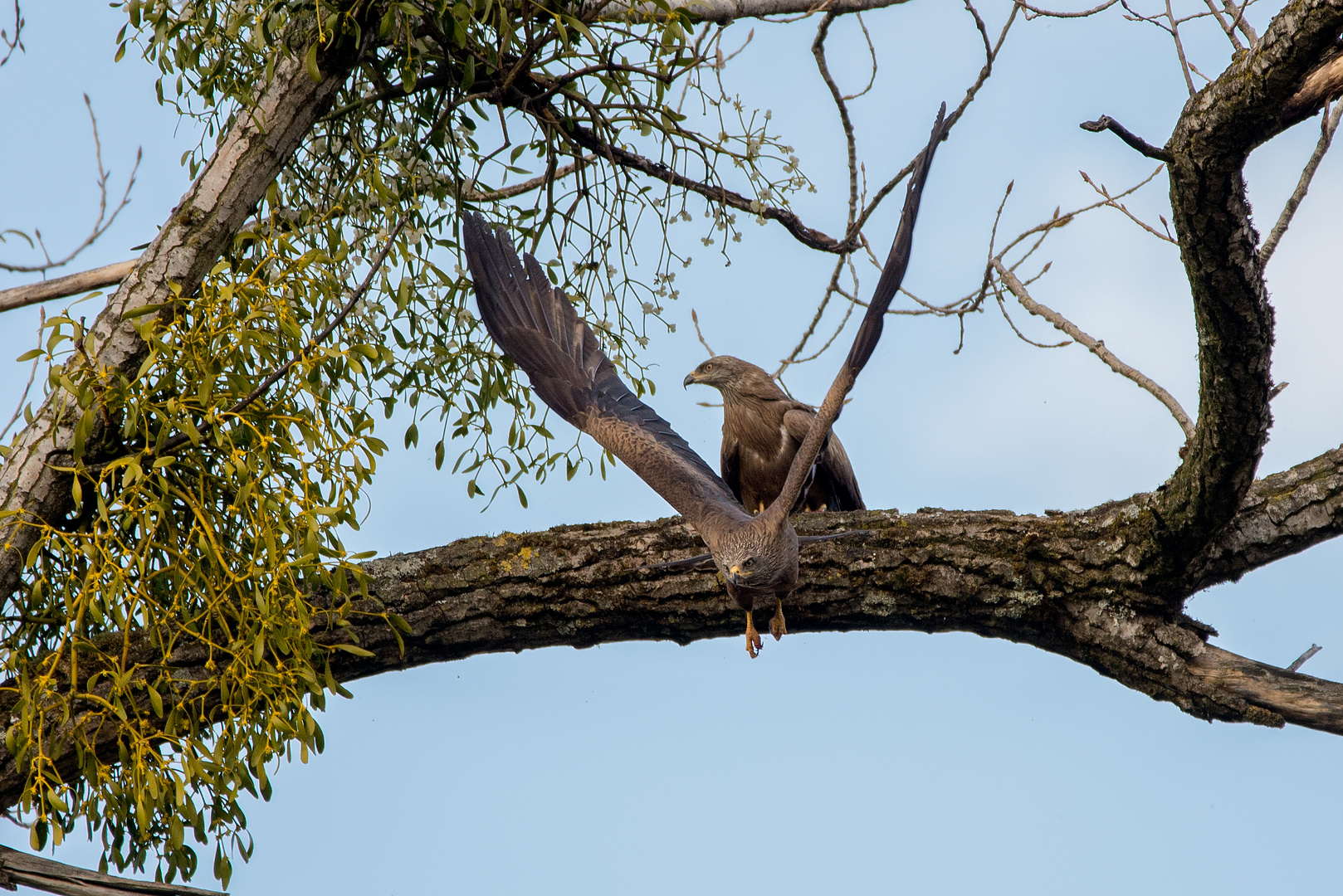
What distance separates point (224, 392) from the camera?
7.91ft

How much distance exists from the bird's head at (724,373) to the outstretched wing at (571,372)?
1354mm

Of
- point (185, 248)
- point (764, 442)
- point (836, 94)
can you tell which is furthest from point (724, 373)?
point (185, 248)

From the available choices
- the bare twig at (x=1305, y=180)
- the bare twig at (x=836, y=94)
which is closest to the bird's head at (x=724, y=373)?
the bare twig at (x=836, y=94)

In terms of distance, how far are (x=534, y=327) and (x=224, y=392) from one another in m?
0.99

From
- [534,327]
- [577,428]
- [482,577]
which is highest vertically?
[534,327]

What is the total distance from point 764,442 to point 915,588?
1575 mm

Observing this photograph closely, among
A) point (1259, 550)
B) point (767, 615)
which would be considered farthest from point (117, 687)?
point (1259, 550)

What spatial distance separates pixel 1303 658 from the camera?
2.91 metres

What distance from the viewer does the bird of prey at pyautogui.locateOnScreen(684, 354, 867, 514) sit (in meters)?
4.41

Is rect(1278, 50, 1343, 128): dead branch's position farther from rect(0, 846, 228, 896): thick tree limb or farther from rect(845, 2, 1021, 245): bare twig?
rect(0, 846, 228, 896): thick tree limb

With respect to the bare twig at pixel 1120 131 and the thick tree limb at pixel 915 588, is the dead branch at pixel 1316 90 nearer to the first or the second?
the bare twig at pixel 1120 131

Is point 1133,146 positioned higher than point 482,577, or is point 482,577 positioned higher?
point 1133,146

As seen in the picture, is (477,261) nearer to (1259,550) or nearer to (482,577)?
(482,577)

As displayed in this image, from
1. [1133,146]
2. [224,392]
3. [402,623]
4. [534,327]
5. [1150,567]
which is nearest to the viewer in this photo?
[1133,146]
